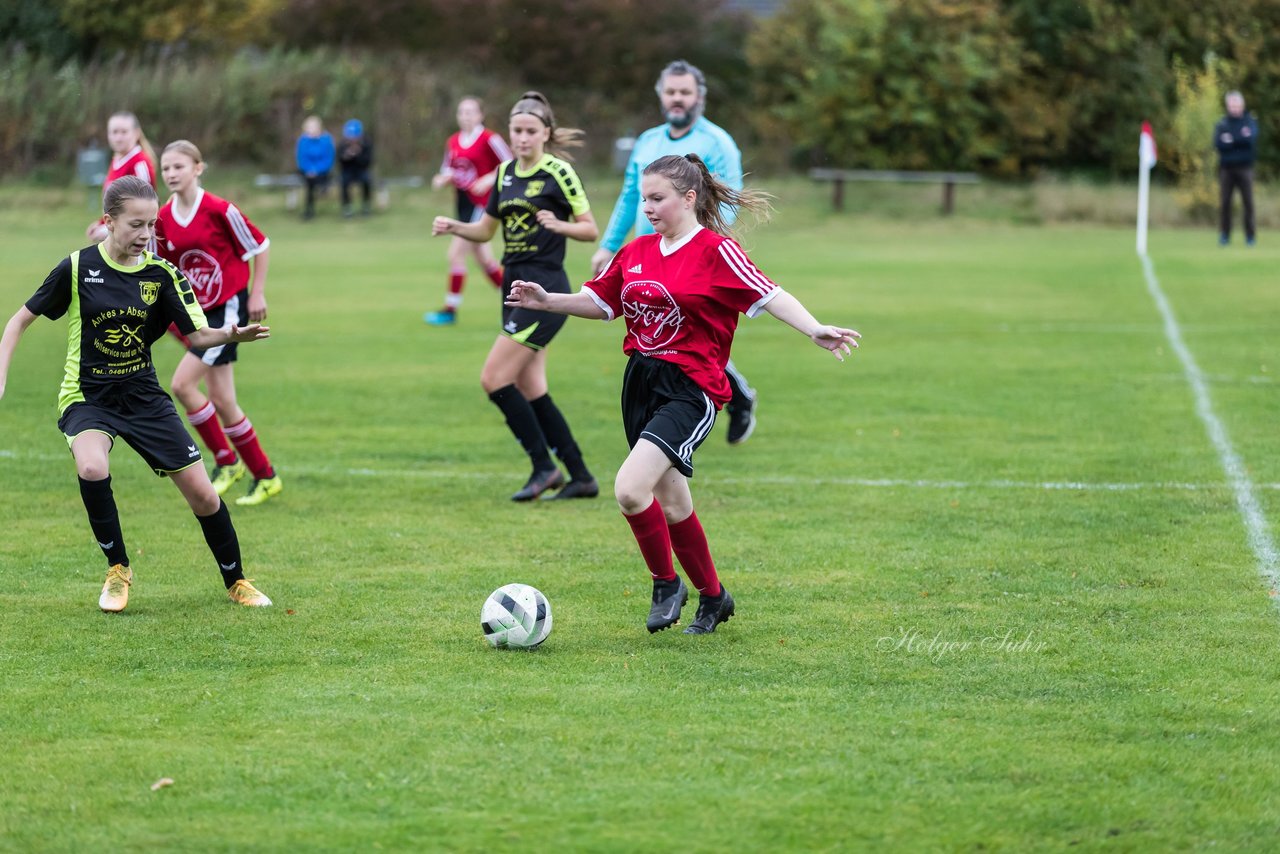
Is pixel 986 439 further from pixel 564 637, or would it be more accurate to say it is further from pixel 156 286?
pixel 156 286

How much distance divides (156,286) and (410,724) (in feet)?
7.72

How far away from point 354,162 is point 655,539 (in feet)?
91.4

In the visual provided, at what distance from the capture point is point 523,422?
8.82 metres

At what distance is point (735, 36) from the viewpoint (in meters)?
45.1

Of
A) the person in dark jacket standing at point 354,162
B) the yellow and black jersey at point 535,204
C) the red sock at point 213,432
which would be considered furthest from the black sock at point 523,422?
the person in dark jacket standing at point 354,162

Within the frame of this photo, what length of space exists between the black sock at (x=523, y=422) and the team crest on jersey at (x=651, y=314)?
112 inches

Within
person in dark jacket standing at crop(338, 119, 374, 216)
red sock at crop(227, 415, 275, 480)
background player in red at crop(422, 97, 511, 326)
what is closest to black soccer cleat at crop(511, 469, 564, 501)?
red sock at crop(227, 415, 275, 480)

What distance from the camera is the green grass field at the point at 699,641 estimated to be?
166 inches

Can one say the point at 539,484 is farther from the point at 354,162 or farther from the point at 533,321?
the point at 354,162

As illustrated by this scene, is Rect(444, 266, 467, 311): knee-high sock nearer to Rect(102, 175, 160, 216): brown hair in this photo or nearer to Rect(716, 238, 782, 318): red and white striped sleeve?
Rect(102, 175, 160, 216): brown hair

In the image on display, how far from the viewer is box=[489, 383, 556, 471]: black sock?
8.80m

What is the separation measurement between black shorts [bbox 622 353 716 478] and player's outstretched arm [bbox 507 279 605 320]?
0.25 m

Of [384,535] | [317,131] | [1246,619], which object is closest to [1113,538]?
[1246,619]

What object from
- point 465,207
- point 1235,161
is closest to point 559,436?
point 465,207
